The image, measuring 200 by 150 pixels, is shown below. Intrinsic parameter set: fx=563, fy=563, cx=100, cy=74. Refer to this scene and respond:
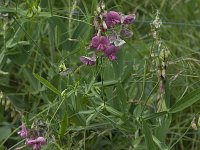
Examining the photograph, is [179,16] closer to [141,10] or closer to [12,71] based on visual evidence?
[141,10]

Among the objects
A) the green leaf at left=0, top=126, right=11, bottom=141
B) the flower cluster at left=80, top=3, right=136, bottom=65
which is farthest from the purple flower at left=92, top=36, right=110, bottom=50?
the green leaf at left=0, top=126, right=11, bottom=141

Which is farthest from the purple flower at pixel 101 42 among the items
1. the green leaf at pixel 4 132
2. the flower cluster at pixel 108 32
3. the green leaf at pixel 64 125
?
the green leaf at pixel 4 132

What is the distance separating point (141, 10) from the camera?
249cm

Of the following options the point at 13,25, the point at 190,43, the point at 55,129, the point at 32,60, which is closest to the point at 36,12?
the point at 13,25

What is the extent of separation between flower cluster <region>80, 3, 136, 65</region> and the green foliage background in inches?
2.8

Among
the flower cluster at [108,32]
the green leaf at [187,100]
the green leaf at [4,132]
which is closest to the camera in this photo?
the flower cluster at [108,32]

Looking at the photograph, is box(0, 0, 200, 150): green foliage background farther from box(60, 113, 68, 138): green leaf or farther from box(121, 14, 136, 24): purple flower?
box(121, 14, 136, 24): purple flower

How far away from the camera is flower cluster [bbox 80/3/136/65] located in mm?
1295

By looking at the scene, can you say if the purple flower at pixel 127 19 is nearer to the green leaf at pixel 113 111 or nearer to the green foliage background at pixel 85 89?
the green foliage background at pixel 85 89

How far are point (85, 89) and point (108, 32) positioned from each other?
0.19 metres

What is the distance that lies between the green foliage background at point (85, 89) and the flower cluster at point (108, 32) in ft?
0.23

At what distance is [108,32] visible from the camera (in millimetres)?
1391

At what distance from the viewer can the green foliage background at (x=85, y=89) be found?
1471mm

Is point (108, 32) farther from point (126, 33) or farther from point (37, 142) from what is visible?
point (37, 142)
